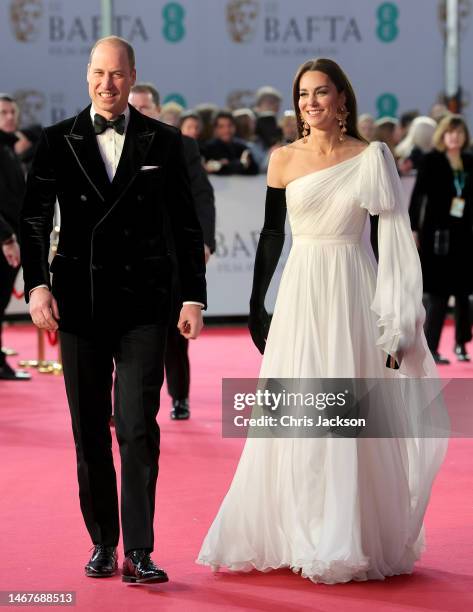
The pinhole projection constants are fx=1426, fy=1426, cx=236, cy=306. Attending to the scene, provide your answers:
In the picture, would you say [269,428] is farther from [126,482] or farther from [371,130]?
[371,130]

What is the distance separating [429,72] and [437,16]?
63cm

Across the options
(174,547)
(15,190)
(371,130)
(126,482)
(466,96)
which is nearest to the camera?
(126,482)

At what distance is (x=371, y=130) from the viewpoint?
43.2 ft

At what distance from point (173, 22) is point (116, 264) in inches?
450

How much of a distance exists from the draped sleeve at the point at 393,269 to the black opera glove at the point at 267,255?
0.35 m

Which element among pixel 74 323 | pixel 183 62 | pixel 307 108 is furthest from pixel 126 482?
pixel 183 62

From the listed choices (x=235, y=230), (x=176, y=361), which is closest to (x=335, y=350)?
(x=176, y=361)

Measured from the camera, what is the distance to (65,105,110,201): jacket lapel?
15.1ft

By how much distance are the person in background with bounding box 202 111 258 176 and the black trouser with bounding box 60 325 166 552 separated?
334 inches

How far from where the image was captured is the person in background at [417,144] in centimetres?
1359

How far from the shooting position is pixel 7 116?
10.1 m

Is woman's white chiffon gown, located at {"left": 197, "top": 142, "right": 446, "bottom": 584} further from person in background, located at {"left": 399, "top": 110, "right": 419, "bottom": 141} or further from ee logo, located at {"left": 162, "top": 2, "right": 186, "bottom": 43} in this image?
ee logo, located at {"left": 162, "top": 2, "right": 186, "bottom": 43}

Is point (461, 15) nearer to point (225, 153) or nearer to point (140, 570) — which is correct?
point (225, 153)

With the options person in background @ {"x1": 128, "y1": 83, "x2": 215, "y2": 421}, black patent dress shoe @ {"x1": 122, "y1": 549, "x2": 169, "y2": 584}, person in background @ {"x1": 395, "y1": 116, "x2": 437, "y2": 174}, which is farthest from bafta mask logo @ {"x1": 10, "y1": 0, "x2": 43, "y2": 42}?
black patent dress shoe @ {"x1": 122, "y1": 549, "x2": 169, "y2": 584}
